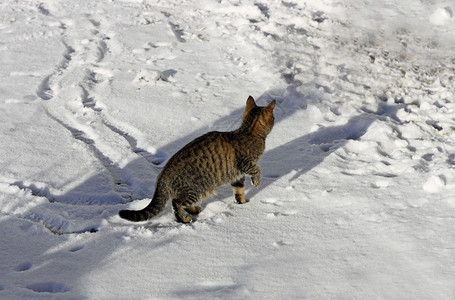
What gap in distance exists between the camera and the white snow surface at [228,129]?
3621mm

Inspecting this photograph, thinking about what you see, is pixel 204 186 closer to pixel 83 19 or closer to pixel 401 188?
pixel 401 188

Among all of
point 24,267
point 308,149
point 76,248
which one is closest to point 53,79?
point 308,149

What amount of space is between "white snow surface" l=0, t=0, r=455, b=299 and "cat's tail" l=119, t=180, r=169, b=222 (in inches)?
4.8

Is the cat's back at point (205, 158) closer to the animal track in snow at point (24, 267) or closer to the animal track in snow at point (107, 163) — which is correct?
the animal track in snow at point (107, 163)

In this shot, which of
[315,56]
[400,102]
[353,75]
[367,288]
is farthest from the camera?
[315,56]


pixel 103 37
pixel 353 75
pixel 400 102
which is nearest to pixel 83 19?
pixel 103 37

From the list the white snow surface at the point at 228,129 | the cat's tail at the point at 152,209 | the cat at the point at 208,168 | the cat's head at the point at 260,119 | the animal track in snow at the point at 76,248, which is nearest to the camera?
the white snow surface at the point at 228,129

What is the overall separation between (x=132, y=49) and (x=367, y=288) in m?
6.28

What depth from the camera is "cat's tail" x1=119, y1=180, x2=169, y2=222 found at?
4180 millimetres

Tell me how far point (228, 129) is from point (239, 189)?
160 centimetres

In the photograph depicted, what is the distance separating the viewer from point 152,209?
4320mm

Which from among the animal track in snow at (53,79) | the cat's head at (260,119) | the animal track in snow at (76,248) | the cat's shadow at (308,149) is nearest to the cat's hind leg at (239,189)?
the cat's shadow at (308,149)

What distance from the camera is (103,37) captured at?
29.7 ft

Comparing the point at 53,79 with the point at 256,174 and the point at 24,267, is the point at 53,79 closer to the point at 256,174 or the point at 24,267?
the point at 256,174
